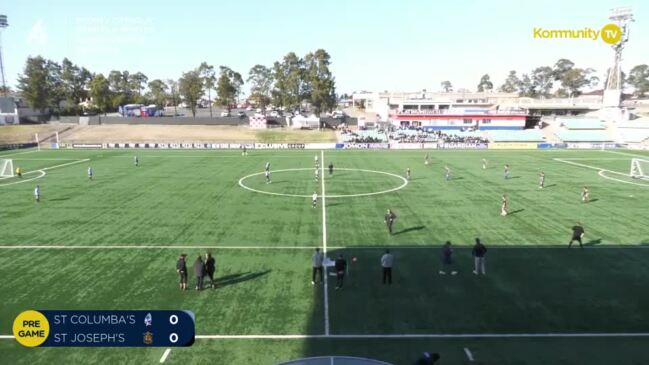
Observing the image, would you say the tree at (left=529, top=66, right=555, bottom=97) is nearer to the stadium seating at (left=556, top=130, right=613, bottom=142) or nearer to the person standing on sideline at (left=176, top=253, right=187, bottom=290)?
the stadium seating at (left=556, top=130, right=613, bottom=142)

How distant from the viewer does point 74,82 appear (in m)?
120

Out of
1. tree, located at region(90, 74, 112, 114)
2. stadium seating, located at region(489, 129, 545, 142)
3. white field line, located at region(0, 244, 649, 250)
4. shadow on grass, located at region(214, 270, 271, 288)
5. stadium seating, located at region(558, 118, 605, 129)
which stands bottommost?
shadow on grass, located at region(214, 270, 271, 288)

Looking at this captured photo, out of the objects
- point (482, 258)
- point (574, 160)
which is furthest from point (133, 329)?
point (574, 160)

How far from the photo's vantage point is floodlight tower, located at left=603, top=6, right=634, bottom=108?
273ft

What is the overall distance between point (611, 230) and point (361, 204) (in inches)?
604

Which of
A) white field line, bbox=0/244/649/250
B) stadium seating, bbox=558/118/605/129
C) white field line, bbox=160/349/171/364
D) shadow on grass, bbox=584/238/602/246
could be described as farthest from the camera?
stadium seating, bbox=558/118/605/129

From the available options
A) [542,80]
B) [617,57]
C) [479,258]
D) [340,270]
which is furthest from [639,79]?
[340,270]

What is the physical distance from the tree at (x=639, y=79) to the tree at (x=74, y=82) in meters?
193

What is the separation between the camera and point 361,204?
3166 cm

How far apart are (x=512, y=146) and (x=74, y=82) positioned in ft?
369

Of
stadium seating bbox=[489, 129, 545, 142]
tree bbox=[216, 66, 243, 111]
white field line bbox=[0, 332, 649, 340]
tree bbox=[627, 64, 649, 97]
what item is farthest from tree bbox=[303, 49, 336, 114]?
tree bbox=[627, 64, 649, 97]

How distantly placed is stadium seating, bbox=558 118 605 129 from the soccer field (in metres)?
54.7
